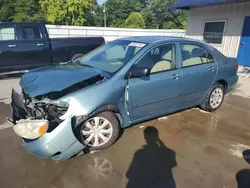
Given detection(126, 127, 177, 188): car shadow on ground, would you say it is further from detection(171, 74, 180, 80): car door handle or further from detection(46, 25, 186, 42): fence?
detection(46, 25, 186, 42): fence

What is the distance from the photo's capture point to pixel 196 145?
3416 mm

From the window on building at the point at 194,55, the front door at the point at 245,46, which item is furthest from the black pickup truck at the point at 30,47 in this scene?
the front door at the point at 245,46

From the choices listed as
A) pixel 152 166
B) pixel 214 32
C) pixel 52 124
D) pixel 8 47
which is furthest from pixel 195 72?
pixel 214 32

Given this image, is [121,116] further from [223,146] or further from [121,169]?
[223,146]

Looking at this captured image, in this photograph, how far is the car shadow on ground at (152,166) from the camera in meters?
2.56

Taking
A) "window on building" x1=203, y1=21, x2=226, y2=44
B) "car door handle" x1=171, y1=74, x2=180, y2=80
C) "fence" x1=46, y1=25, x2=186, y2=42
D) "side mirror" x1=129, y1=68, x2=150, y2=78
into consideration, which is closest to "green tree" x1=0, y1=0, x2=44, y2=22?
"fence" x1=46, y1=25, x2=186, y2=42

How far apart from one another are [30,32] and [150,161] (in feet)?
19.8

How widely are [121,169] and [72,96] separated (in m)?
1.15

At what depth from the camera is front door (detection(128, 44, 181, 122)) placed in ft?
10.8

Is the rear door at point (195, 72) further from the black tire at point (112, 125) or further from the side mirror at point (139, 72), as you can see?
the black tire at point (112, 125)

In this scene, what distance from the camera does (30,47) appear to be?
6.87 meters

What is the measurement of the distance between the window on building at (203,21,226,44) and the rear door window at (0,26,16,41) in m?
9.07

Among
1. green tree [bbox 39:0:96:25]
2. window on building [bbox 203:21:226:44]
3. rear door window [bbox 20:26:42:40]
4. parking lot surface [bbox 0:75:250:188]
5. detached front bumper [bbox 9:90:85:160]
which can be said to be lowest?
parking lot surface [bbox 0:75:250:188]

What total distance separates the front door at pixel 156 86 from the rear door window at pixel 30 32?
4950 mm
